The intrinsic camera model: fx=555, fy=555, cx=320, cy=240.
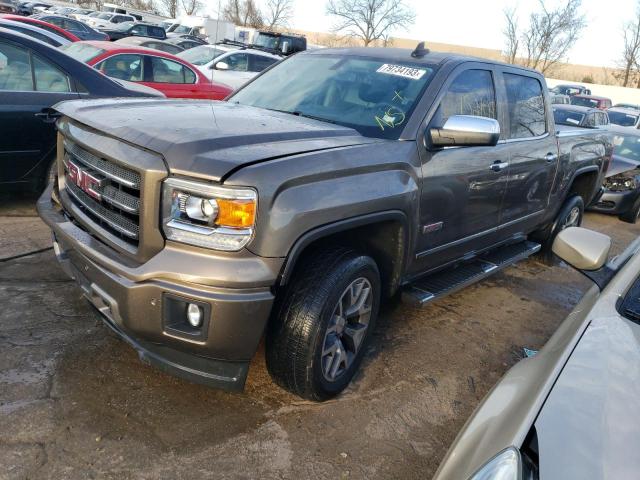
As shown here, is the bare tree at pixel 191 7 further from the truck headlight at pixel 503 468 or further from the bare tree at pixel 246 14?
the truck headlight at pixel 503 468

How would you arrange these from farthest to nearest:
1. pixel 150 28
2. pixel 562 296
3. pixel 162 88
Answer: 1. pixel 150 28
2. pixel 162 88
3. pixel 562 296

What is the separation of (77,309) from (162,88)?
6.07 meters

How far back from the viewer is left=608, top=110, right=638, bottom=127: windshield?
15.2 meters

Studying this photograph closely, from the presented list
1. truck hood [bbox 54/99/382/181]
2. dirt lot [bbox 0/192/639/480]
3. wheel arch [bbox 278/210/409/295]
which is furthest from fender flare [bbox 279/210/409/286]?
dirt lot [bbox 0/192/639/480]

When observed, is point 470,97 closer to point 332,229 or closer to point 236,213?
point 332,229

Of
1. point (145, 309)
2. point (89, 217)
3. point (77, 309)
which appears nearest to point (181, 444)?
point (145, 309)

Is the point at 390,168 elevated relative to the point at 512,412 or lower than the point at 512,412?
elevated

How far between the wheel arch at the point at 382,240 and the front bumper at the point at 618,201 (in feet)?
23.3

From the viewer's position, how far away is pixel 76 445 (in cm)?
246

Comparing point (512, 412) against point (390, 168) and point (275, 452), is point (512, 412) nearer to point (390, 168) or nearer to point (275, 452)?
point (275, 452)

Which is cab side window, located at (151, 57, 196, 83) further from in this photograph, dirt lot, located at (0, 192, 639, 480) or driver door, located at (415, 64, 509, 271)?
driver door, located at (415, 64, 509, 271)

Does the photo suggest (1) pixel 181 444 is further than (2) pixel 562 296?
No

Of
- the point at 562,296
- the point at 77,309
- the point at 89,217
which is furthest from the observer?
the point at 562,296

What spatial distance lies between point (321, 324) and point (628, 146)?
10054 millimetres
